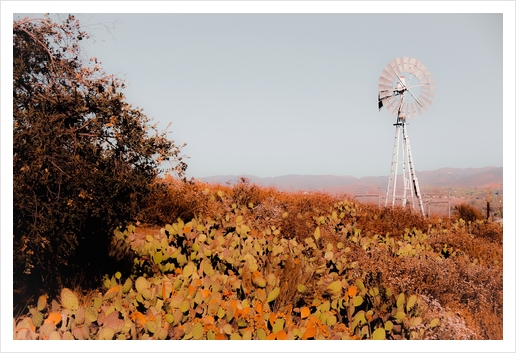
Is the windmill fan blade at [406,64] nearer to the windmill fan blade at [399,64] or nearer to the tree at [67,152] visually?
the windmill fan blade at [399,64]

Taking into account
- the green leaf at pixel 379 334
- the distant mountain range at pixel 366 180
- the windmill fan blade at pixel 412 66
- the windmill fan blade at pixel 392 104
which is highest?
the windmill fan blade at pixel 412 66

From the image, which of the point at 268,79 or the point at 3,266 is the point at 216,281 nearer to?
the point at 3,266

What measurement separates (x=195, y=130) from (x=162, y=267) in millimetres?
1258

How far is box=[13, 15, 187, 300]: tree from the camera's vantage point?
2.85 metres

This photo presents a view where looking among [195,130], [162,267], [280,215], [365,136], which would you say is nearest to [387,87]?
[365,136]

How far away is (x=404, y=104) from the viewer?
6.28 meters

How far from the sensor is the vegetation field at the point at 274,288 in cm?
272

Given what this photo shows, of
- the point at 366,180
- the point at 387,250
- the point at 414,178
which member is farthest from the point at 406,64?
the point at 387,250

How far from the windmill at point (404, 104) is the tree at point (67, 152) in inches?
144

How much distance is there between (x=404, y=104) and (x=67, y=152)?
4947 millimetres

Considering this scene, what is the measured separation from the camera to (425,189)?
18.7 ft

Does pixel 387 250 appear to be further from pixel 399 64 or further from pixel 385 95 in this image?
pixel 385 95

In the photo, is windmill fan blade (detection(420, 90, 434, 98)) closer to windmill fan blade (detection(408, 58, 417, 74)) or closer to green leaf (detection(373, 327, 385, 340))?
windmill fan blade (detection(408, 58, 417, 74))

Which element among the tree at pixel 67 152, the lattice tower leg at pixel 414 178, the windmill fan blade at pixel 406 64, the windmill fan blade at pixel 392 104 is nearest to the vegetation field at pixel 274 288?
the tree at pixel 67 152
